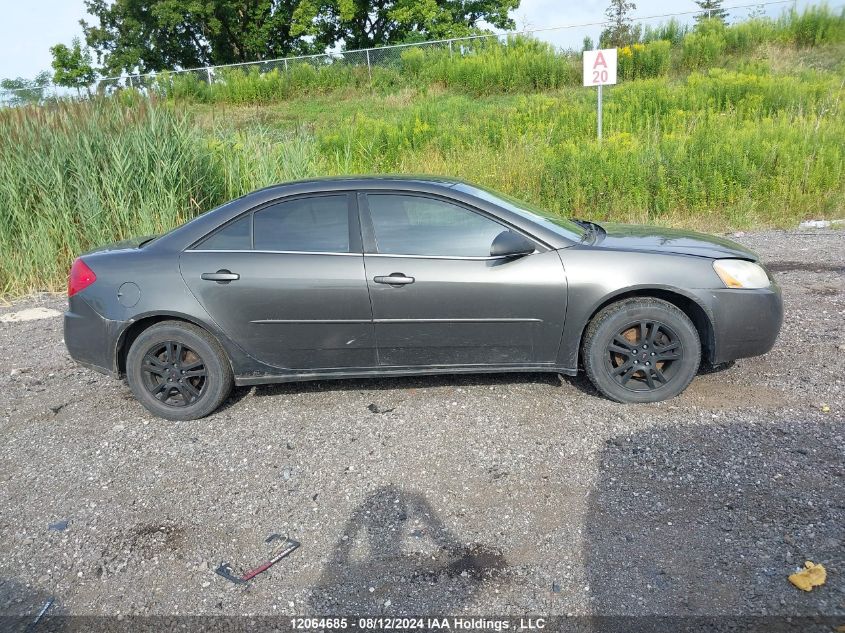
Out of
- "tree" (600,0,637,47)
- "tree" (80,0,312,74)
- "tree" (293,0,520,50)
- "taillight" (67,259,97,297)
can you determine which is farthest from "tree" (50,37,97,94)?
"taillight" (67,259,97,297)

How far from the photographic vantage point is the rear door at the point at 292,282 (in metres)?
4.33

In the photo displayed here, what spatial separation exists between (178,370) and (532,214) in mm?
2683

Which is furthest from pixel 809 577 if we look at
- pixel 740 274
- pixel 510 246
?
pixel 510 246

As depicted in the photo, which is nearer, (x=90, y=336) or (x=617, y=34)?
(x=90, y=336)

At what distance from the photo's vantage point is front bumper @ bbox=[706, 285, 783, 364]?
4.19m

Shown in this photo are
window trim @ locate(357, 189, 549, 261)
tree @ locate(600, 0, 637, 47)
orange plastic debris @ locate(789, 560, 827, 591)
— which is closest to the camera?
orange plastic debris @ locate(789, 560, 827, 591)

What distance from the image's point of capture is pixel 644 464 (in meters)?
3.62

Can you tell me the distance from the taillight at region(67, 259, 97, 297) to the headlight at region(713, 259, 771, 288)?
416cm

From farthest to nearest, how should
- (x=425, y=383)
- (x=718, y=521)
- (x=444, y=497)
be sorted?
(x=425, y=383) < (x=444, y=497) < (x=718, y=521)

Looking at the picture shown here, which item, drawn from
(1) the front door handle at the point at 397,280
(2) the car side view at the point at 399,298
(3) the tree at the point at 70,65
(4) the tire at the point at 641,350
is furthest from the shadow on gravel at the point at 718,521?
(3) the tree at the point at 70,65

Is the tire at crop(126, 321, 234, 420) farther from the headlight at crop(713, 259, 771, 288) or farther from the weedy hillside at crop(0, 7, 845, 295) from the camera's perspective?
the weedy hillside at crop(0, 7, 845, 295)

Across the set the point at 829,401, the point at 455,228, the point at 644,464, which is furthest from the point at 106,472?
the point at 829,401

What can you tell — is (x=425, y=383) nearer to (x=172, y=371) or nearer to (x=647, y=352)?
(x=647, y=352)

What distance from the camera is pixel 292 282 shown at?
434 cm
